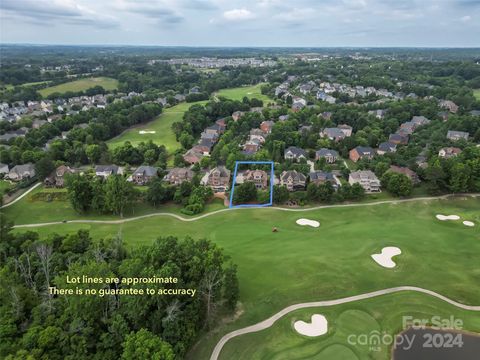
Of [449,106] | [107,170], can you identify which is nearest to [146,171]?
[107,170]

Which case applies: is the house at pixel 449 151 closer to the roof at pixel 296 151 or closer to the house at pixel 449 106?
the roof at pixel 296 151

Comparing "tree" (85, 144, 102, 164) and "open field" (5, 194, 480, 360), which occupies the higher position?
"tree" (85, 144, 102, 164)

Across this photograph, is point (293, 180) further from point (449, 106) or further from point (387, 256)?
point (449, 106)

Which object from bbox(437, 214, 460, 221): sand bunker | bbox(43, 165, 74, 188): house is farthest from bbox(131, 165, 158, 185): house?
bbox(437, 214, 460, 221): sand bunker

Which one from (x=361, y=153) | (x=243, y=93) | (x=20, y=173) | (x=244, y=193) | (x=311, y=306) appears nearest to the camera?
(x=311, y=306)

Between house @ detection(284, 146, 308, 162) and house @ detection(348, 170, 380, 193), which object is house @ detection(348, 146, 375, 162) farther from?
house @ detection(348, 170, 380, 193)

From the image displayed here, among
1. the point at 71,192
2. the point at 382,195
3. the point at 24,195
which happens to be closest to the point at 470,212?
the point at 382,195

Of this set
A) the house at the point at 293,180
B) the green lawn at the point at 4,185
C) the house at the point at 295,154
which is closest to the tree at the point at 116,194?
the green lawn at the point at 4,185
